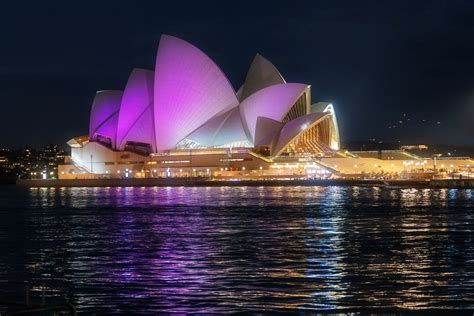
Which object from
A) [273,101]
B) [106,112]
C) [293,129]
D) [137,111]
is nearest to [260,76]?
[273,101]

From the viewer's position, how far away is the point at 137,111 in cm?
7012

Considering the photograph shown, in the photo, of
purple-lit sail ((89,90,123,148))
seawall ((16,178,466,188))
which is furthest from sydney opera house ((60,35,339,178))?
seawall ((16,178,466,188))

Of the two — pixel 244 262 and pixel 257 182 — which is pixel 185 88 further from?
pixel 244 262

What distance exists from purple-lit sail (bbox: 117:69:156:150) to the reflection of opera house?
89 millimetres

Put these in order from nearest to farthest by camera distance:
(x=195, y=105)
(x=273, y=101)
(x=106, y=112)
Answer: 1. (x=195, y=105)
2. (x=273, y=101)
3. (x=106, y=112)

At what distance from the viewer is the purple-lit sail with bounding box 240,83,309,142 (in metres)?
66.8

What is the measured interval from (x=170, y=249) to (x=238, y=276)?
5079mm

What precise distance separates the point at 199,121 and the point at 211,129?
65.0 inches

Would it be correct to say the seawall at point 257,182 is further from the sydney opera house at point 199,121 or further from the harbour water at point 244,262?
the harbour water at point 244,262

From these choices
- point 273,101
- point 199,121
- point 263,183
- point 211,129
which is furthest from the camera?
Result: point 263,183

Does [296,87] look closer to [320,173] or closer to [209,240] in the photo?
[320,173]

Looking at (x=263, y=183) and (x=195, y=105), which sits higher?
(x=195, y=105)

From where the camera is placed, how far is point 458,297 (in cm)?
1156

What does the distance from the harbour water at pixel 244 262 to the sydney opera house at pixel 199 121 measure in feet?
113
